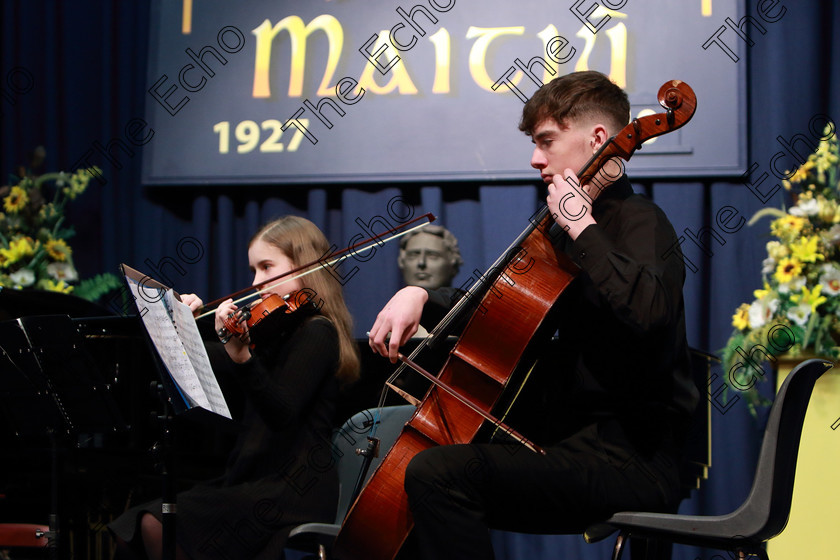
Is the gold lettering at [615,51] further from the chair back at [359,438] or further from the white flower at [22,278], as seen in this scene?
the white flower at [22,278]

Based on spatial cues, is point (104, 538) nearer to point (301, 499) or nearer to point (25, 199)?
point (301, 499)

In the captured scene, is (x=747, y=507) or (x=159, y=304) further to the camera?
(x=159, y=304)

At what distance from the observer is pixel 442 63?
3.52 m

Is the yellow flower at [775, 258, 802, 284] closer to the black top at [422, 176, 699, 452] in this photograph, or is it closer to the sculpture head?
the black top at [422, 176, 699, 452]

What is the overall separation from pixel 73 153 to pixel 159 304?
102 inches

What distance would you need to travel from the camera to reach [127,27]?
3.87m

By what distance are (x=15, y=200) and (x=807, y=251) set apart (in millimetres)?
2912

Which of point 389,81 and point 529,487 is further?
point 389,81

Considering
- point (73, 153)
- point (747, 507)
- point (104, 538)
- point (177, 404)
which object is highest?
point (73, 153)

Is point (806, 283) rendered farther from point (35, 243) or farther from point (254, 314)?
point (35, 243)

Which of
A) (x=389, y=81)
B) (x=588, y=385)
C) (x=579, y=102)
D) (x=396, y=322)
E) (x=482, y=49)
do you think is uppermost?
(x=482, y=49)

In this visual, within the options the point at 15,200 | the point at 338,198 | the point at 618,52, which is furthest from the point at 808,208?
the point at 15,200

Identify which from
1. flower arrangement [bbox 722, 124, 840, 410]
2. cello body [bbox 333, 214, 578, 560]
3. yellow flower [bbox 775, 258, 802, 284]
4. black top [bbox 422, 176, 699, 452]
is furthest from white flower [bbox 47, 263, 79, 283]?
yellow flower [bbox 775, 258, 802, 284]

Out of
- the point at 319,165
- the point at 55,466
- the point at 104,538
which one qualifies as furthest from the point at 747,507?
the point at 319,165
